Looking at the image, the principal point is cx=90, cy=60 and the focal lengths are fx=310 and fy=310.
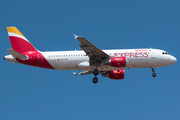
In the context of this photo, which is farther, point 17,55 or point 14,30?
point 14,30

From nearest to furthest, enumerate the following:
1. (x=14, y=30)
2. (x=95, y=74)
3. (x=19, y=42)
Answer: (x=95, y=74)
(x=19, y=42)
(x=14, y=30)

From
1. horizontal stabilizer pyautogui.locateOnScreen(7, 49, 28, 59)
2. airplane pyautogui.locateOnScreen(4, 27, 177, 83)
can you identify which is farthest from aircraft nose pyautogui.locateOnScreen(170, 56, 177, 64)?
horizontal stabilizer pyautogui.locateOnScreen(7, 49, 28, 59)

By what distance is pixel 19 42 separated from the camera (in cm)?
5216

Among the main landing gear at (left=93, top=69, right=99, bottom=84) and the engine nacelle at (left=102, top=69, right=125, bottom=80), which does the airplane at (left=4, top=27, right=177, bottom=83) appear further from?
the engine nacelle at (left=102, top=69, right=125, bottom=80)

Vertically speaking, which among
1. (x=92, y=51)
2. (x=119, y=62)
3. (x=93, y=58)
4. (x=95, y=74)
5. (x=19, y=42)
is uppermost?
(x=19, y=42)

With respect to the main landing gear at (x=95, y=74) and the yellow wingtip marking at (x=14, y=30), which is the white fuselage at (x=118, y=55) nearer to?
the main landing gear at (x=95, y=74)

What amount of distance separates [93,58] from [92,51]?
1.68 metres

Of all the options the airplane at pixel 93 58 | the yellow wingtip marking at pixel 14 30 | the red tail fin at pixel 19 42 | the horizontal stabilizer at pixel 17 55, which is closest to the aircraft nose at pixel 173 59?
the airplane at pixel 93 58

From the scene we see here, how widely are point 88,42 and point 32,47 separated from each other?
38.7 ft

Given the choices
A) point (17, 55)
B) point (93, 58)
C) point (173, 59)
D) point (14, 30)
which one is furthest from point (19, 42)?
point (173, 59)

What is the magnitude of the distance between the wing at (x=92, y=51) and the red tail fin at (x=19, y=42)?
9978 mm

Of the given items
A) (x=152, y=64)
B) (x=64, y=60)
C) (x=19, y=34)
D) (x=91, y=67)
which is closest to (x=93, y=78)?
(x=91, y=67)

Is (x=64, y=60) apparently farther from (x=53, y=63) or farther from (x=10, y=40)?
(x=10, y=40)

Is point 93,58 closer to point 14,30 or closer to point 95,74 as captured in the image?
point 95,74
